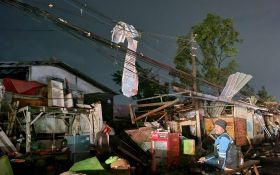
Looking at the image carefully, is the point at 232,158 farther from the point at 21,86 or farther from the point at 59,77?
the point at 59,77

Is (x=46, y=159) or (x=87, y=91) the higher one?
(x=87, y=91)

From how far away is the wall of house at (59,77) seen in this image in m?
25.7

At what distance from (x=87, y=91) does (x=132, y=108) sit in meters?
8.30

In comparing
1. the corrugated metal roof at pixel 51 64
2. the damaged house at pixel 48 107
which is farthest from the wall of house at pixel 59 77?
the corrugated metal roof at pixel 51 64

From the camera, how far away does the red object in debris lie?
67.9 feet

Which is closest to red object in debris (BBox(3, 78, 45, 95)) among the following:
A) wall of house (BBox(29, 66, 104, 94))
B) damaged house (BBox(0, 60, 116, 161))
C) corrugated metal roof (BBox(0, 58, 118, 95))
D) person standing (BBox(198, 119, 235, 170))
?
damaged house (BBox(0, 60, 116, 161))

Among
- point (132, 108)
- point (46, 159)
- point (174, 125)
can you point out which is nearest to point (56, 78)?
point (132, 108)

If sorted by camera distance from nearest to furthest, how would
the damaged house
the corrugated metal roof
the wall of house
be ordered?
the damaged house
the corrugated metal roof
the wall of house

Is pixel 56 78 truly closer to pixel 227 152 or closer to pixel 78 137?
pixel 78 137

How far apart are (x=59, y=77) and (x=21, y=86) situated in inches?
252

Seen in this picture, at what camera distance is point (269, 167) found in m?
16.8

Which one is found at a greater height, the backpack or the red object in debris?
the red object in debris

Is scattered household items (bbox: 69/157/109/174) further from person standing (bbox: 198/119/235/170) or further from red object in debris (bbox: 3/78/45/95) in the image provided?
red object in debris (bbox: 3/78/45/95)

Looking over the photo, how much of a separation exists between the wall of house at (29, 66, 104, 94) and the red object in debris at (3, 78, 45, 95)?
11.0 feet
